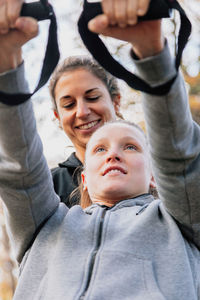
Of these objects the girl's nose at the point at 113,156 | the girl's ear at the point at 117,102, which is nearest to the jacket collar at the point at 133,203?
the girl's nose at the point at 113,156

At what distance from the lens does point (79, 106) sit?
8.91ft

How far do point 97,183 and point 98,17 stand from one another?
813 millimetres

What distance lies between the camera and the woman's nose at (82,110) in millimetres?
2686

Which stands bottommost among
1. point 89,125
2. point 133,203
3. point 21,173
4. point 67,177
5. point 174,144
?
point 67,177

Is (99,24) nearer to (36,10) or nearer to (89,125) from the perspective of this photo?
(36,10)

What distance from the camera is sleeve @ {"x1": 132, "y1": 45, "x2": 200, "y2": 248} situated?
1309mm

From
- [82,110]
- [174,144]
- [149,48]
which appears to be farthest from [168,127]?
[82,110]

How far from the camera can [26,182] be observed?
158 centimetres

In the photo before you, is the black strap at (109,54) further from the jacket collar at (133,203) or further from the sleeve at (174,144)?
the jacket collar at (133,203)

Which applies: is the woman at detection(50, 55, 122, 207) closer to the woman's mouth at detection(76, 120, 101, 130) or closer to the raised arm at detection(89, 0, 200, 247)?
the woman's mouth at detection(76, 120, 101, 130)

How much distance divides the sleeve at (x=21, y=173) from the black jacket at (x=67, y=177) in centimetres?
83

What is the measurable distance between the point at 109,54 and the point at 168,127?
298 millimetres

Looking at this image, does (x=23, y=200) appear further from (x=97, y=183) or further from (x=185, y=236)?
(x=185, y=236)

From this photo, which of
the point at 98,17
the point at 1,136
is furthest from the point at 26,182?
the point at 98,17
